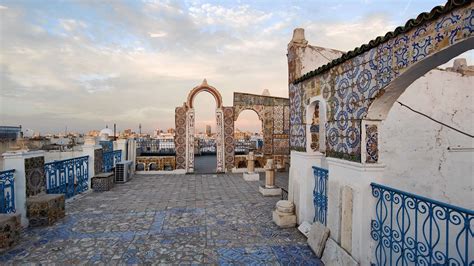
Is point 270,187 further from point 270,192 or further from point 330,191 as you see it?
point 330,191

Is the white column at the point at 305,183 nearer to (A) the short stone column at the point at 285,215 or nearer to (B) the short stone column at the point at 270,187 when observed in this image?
(A) the short stone column at the point at 285,215

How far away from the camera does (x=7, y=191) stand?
16.8 ft

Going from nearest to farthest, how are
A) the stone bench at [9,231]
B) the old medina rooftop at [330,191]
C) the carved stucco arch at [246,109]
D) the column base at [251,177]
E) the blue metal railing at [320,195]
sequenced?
the old medina rooftop at [330,191] < the stone bench at [9,231] < the blue metal railing at [320,195] < the column base at [251,177] < the carved stucco arch at [246,109]

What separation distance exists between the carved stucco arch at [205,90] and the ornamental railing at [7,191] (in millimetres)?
8265

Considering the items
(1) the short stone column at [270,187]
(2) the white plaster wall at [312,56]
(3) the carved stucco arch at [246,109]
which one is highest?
(2) the white plaster wall at [312,56]

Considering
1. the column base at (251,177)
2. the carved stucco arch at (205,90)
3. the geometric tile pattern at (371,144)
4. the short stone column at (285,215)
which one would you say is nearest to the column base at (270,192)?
the short stone column at (285,215)

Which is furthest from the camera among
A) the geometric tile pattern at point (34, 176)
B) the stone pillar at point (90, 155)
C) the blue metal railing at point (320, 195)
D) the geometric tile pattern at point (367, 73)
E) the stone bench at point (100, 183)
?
the stone pillar at point (90, 155)

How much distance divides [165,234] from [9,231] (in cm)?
241

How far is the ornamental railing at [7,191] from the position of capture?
16.3ft

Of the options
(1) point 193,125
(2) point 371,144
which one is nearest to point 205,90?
(1) point 193,125

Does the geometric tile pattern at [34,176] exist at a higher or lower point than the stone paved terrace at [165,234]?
higher

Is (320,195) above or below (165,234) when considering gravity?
above

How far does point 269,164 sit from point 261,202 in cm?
135

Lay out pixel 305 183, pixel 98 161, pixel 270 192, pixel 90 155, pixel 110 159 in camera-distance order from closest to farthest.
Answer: pixel 305 183
pixel 270 192
pixel 90 155
pixel 98 161
pixel 110 159
